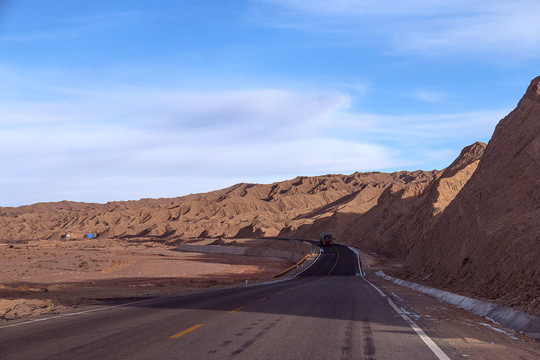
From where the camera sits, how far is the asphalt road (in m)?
8.38

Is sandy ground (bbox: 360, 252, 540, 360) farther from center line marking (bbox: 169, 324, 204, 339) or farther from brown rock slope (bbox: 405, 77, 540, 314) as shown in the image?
center line marking (bbox: 169, 324, 204, 339)

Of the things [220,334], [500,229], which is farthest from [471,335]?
[500,229]

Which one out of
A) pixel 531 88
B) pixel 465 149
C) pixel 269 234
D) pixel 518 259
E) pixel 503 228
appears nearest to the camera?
pixel 518 259

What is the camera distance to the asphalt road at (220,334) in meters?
8.38

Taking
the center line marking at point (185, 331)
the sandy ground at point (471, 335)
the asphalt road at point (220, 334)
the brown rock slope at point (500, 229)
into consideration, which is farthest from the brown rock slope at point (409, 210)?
the center line marking at point (185, 331)

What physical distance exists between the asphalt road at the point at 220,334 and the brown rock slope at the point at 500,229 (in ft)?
15.5

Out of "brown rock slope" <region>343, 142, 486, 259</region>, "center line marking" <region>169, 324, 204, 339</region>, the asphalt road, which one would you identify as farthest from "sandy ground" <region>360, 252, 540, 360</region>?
"brown rock slope" <region>343, 142, 486, 259</region>

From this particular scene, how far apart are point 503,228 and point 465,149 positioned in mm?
90902

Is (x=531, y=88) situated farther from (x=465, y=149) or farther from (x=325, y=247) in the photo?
(x=465, y=149)

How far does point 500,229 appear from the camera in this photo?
2181 centimetres

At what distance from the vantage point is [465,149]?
349 feet

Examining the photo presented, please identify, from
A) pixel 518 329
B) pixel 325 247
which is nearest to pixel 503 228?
pixel 518 329

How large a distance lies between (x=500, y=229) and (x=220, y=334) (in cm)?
1591

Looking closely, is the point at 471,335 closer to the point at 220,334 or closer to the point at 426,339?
the point at 426,339
